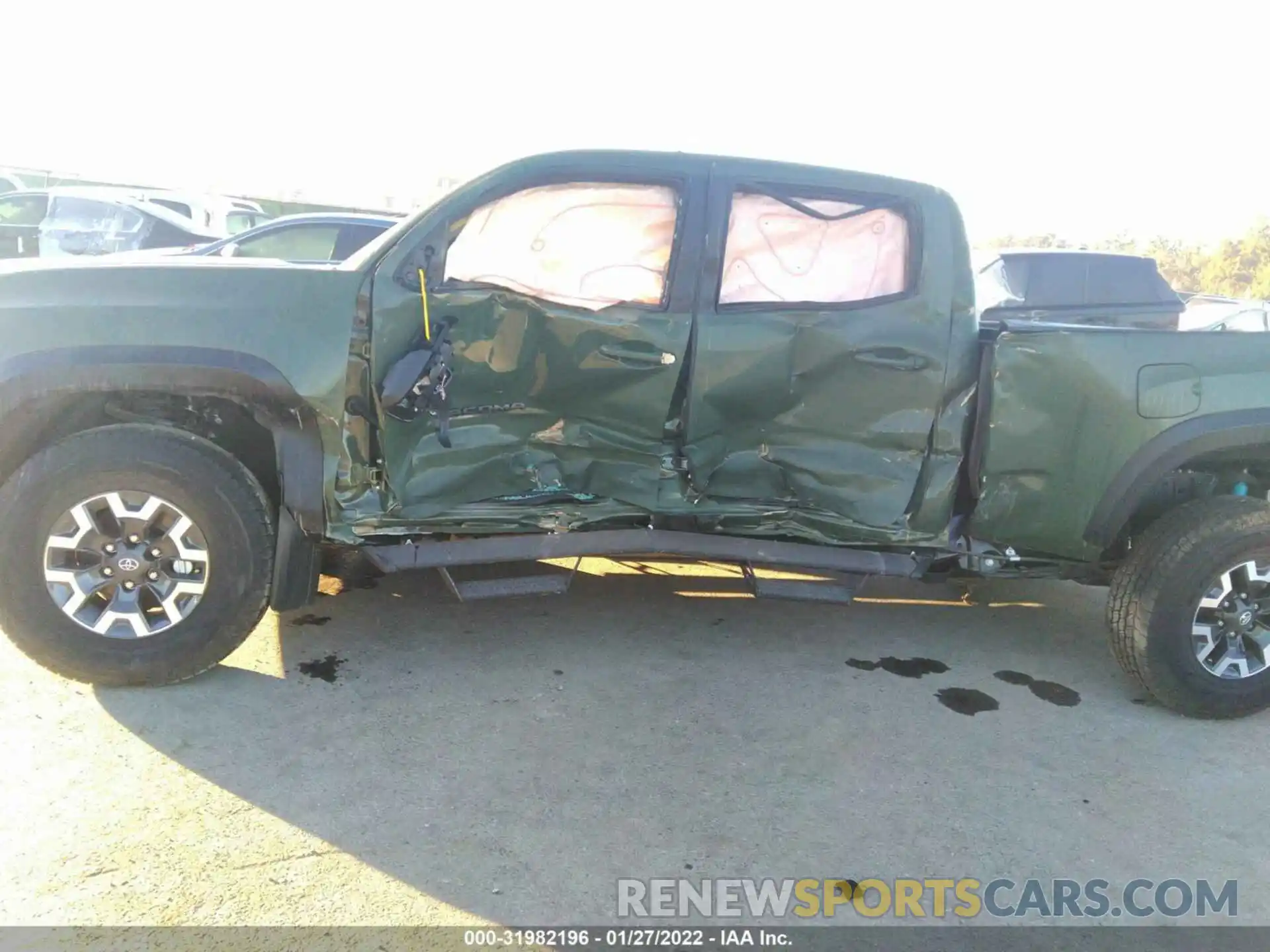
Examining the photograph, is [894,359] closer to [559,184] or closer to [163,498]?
[559,184]

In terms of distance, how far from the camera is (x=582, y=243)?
3531 mm

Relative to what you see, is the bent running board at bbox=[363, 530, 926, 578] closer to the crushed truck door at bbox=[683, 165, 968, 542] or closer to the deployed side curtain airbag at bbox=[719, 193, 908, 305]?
the crushed truck door at bbox=[683, 165, 968, 542]

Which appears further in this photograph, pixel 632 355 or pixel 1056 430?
pixel 1056 430

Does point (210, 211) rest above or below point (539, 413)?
above

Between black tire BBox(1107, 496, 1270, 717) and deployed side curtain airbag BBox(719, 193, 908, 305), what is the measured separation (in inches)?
59.5

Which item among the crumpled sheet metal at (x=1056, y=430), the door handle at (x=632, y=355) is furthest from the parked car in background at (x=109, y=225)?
the crumpled sheet metal at (x=1056, y=430)

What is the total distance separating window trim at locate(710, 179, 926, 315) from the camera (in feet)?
11.6

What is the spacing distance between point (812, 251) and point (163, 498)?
2.57 meters

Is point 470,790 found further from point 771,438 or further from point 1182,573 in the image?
point 1182,573

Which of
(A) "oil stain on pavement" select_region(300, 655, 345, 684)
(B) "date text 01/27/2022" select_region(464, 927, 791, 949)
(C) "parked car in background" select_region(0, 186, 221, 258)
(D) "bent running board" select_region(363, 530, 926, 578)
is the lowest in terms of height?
(A) "oil stain on pavement" select_region(300, 655, 345, 684)

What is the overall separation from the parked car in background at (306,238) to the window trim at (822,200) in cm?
509

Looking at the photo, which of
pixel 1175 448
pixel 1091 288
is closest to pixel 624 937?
pixel 1175 448

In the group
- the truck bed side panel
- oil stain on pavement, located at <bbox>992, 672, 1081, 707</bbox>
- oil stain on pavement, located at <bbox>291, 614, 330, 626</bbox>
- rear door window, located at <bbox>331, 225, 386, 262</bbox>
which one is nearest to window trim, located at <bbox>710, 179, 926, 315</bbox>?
the truck bed side panel

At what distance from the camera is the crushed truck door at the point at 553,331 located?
Result: 340 cm
